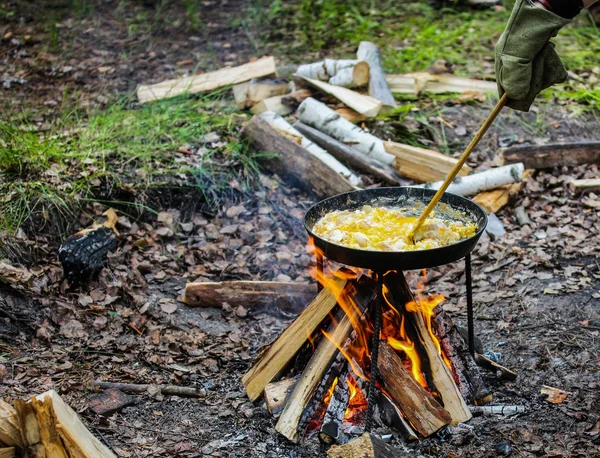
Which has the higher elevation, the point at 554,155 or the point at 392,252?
the point at 392,252

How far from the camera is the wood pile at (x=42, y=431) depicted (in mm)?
2605

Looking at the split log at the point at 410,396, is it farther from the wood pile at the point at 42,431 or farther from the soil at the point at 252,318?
the wood pile at the point at 42,431

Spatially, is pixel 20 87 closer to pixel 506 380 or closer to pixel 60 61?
pixel 60 61

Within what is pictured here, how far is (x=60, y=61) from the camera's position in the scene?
8.52 m

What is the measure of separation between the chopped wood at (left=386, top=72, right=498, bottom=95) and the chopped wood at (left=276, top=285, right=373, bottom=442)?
4605 millimetres

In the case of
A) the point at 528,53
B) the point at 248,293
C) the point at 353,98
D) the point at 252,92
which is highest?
the point at 528,53

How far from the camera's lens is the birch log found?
5.82 meters

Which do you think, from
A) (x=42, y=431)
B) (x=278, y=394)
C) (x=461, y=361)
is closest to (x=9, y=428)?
(x=42, y=431)

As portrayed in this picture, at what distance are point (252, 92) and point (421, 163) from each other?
2.28 m

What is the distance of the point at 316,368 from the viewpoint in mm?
3508

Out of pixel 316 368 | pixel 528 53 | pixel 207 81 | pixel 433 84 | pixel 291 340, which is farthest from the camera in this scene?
pixel 433 84

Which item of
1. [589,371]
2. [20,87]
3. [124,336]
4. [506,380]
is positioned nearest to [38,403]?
[124,336]

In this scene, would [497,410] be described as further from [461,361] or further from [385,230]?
[385,230]

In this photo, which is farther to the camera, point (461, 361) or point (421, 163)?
point (421, 163)
